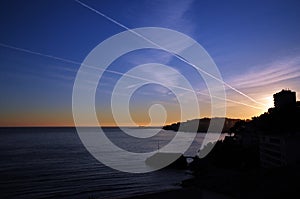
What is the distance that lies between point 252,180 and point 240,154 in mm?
45688

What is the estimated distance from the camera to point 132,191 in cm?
3741

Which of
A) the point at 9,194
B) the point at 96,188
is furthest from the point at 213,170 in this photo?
the point at 9,194

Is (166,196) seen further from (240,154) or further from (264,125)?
(264,125)

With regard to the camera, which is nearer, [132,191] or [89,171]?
[132,191]

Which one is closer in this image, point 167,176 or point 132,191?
point 132,191

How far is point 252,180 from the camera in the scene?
41.9ft

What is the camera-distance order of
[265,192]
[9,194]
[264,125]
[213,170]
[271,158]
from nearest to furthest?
[265,192] < [9,194] < [271,158] < [213,170] < [264,125]

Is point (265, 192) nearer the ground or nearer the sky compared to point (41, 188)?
nearer the sky

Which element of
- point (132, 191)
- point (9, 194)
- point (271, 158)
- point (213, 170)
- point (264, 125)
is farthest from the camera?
point (264, 125)

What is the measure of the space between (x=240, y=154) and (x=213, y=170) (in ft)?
37.1

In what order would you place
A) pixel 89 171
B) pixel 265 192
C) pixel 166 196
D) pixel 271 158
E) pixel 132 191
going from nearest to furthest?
pixel 265 192 → pixel 166 196 → pixel 132 191 → pixel 271 158 → pixel 89 171

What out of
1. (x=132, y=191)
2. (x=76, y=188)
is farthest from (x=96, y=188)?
(x=132, y=191)

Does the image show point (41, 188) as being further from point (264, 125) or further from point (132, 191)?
point (264, 125)

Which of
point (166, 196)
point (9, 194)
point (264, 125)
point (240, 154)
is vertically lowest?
point (9, 194)
